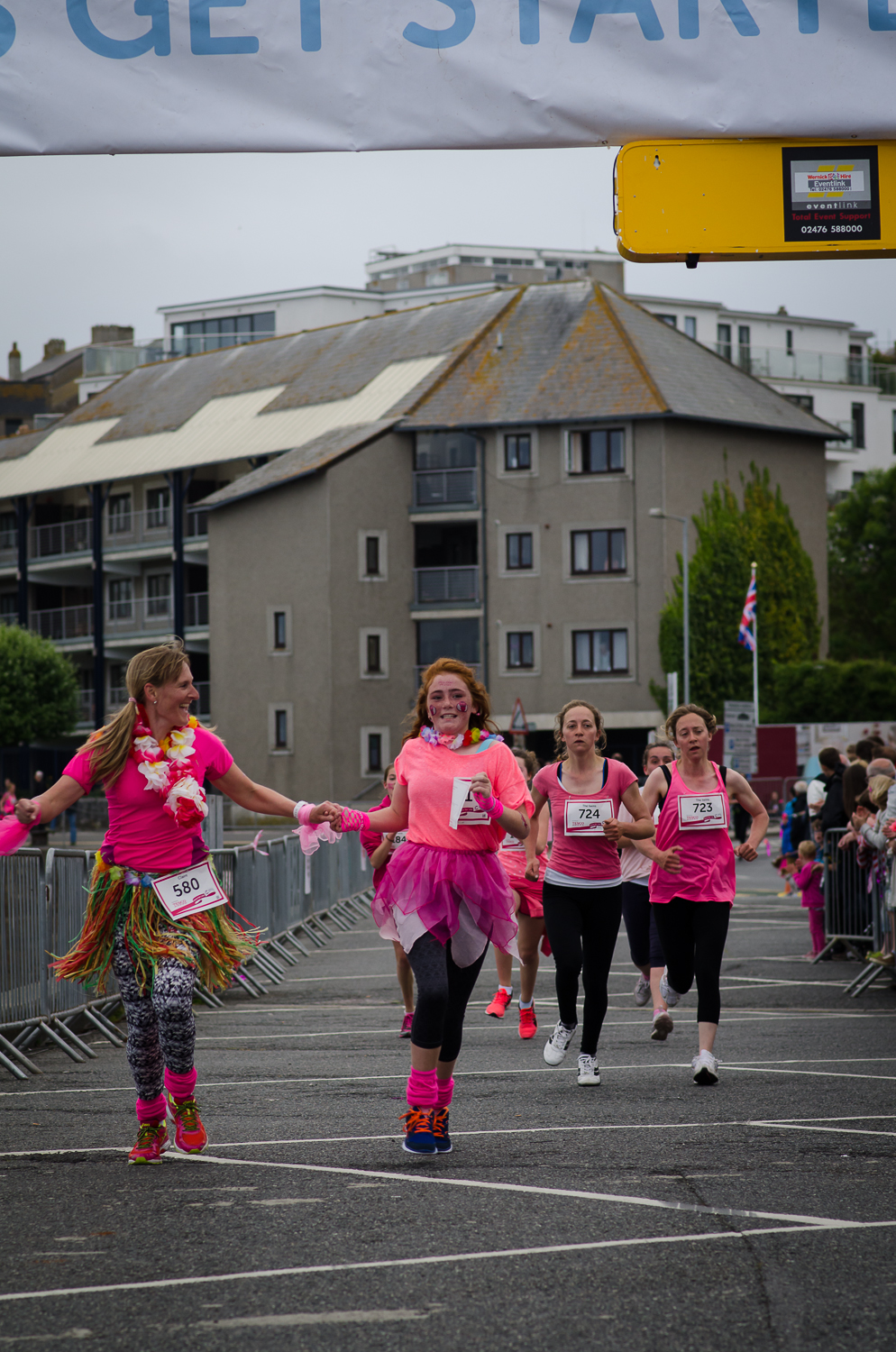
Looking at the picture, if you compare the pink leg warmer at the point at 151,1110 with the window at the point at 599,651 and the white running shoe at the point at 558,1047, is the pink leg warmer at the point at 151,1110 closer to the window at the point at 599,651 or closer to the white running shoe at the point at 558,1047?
the white running shoe at the point at 558,1047

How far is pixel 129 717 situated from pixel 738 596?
49.2 m

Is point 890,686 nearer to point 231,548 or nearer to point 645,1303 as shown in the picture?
point 231,548

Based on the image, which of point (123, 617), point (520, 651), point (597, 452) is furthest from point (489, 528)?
point (123, 617)

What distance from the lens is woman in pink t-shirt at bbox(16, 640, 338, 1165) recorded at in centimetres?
673

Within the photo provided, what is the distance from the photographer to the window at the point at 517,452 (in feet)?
190

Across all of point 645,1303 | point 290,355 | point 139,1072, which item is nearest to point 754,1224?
point 645,1303

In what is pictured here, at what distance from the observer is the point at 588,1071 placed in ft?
29.0

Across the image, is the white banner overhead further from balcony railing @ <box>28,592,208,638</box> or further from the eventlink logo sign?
balcony railing @ <box>28,592,208,638</box>

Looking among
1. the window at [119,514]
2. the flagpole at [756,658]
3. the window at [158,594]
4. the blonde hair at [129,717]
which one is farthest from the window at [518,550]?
the blonde hair at [129,717]

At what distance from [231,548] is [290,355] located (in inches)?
395

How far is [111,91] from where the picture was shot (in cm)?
590

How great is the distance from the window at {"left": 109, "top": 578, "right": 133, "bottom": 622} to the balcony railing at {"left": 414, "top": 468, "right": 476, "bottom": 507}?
14.3 meters

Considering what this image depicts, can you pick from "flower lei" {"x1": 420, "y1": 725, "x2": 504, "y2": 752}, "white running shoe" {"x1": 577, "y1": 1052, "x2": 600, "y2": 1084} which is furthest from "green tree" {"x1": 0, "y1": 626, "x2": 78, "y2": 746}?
"flower lei" {"x1": 420, "y1": 725, "x2": 504, "y2": 752}

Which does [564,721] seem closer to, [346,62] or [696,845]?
[696,845]
